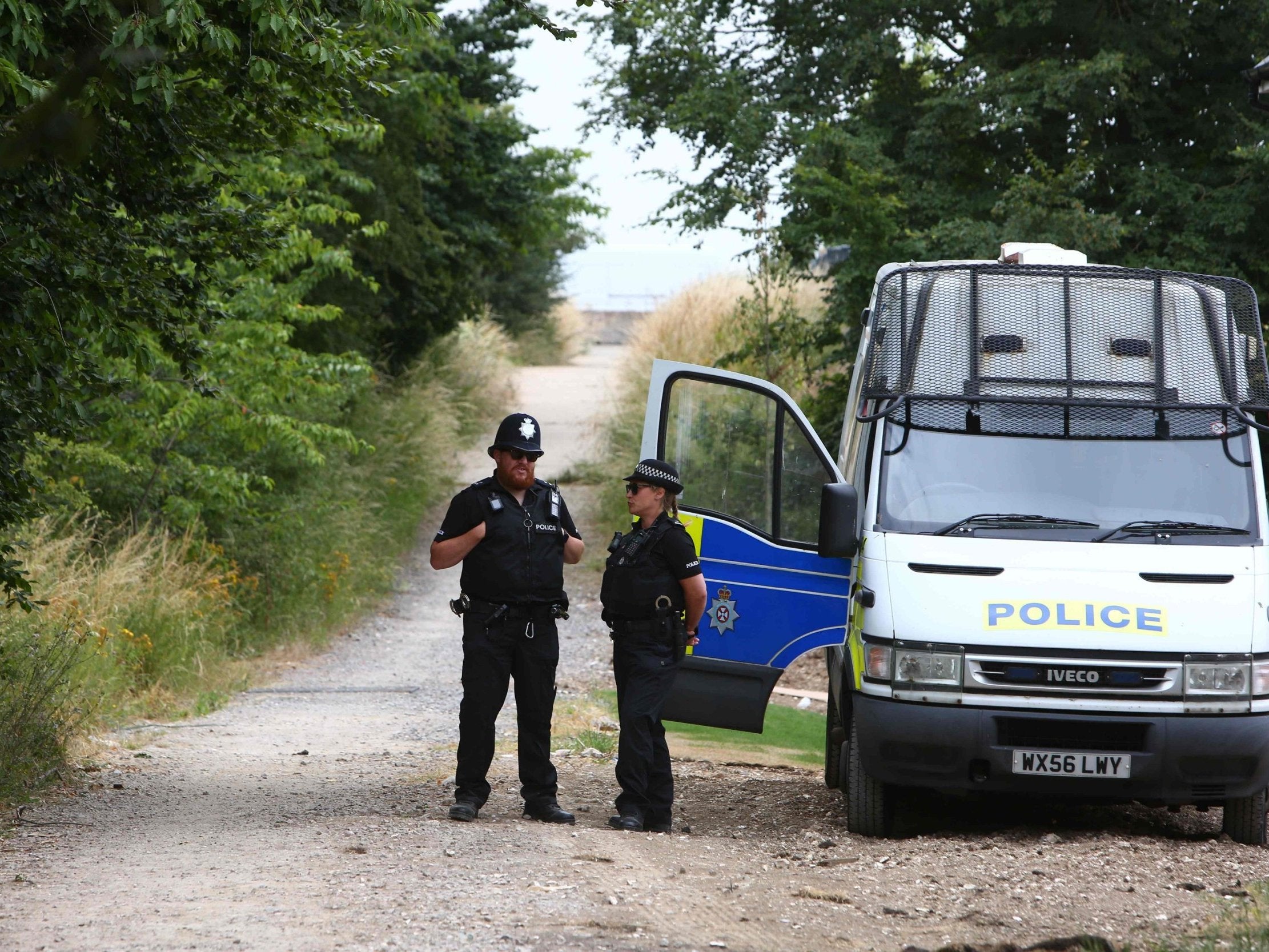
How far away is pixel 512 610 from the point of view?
6.48m

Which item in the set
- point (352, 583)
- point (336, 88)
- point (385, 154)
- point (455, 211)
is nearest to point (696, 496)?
point (336, 88)

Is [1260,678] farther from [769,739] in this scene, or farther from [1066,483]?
[769,739]

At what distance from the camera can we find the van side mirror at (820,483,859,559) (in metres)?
6.39

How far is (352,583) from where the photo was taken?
1705 cm

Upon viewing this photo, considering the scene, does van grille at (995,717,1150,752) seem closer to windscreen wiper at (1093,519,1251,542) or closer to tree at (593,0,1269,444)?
windscreen wiper at (1093,519,1251,542)

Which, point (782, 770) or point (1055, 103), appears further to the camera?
point (1055, 103)

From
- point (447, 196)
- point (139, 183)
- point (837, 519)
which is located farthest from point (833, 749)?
point (447, 196)

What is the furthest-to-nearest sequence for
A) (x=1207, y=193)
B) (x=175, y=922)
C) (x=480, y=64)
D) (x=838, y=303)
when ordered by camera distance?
(x=480, y=64)
(x=838, y=303)
(x=1207, y=193)
(x=175, y=922)

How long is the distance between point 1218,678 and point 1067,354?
1731 millimetres

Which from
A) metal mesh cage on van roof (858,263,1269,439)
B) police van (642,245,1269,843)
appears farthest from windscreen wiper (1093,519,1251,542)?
metal mesh cage on van roof (858,263,1269,439)

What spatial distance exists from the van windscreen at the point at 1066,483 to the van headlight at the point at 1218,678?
23.9 inches

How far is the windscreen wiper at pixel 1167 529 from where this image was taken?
20.9ft

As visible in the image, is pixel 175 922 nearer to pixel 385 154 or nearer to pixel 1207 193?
pixel 1207 193

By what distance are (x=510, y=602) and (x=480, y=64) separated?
63.0 ft
